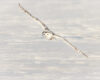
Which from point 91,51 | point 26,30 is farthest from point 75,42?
point 26,30

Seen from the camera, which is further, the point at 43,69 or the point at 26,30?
the point at 26,30

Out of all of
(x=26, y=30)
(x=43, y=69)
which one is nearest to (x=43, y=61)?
(x=43, y=69)

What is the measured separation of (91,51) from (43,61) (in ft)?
10.5

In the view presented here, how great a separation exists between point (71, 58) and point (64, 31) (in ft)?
9.03

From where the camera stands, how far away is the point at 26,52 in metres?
50.1

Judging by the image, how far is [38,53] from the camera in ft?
163

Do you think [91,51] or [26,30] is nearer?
[91,51]

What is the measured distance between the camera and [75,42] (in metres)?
48.2

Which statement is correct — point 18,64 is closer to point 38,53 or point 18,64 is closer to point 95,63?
point 38,53

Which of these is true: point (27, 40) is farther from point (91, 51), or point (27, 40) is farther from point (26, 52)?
point (91, 51)

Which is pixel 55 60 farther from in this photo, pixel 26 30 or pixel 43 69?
pixel 26 30


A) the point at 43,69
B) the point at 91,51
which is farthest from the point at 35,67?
the point at 91,51

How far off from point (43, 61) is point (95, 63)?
3461 millimetres

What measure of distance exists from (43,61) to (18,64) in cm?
155
